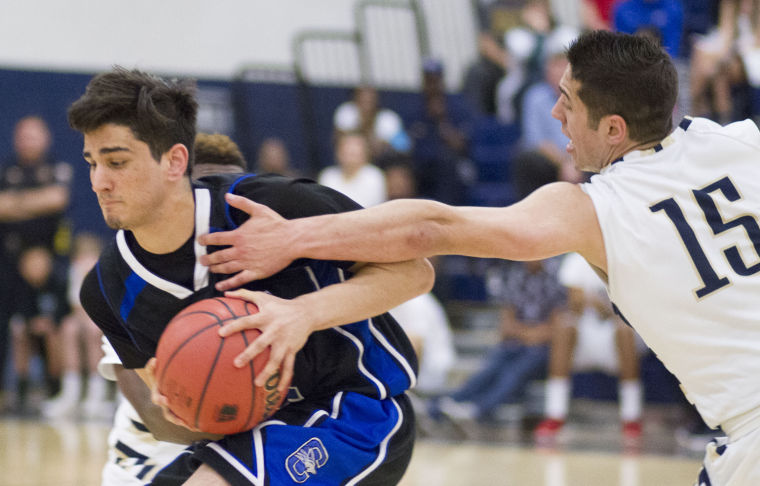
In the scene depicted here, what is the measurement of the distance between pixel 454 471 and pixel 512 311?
233 centimetres

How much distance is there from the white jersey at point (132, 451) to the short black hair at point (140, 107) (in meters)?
0.96

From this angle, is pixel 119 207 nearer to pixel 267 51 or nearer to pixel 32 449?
pixel 32 449

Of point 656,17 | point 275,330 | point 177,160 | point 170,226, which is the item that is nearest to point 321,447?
point 275,330

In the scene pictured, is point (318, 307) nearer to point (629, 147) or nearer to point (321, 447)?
point (321, 447)

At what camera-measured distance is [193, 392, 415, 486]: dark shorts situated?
2.75 meters

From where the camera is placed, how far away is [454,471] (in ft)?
21.2

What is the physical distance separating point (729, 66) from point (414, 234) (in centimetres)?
680

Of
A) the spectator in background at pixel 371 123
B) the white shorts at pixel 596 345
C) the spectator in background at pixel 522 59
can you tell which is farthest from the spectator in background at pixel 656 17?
the white shorts at pixel 596 345

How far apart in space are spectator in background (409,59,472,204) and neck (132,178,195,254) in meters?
7.74

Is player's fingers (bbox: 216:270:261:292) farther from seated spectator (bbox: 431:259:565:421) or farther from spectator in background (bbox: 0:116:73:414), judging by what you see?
spectator in background (bbox: 0:116:73:414)

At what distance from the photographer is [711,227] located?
261 cm

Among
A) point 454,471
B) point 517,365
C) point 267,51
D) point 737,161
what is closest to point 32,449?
point 454,471

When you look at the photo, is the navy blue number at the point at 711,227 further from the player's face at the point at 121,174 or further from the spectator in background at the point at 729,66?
the spectator in background at the point at 729,66

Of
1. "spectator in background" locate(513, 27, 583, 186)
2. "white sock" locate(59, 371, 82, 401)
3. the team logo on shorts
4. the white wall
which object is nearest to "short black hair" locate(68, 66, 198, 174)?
the team logo on shorts
